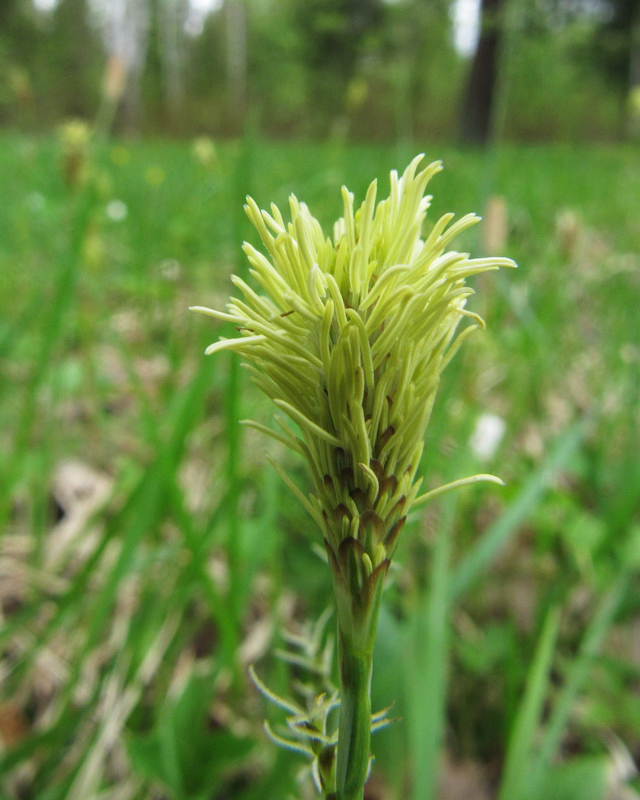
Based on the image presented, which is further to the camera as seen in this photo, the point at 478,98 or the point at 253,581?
the point at 478,98

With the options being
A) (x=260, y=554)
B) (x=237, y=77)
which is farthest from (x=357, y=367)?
(x=237, y=77)

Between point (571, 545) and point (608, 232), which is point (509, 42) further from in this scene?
point (608, 232)

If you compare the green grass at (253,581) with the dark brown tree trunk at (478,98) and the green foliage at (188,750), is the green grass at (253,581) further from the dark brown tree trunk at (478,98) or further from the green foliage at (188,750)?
the dark brown tree trunk at (478,98)

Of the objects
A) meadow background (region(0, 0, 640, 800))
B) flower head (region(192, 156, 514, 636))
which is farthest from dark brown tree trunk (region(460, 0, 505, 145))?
flower head (region(192, 156, 514, 636))

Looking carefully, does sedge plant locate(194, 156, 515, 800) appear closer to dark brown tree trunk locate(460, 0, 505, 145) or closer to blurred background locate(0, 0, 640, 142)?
dark brown tree trunk locate(460, 0, 505, 145)

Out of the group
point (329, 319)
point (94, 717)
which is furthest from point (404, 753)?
point (329, 319)

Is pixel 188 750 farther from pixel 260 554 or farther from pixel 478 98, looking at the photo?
pixel 478 98

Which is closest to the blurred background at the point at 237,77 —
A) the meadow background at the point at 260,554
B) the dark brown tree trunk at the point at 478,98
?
the dark brown tree trunk at the point at 478,98
